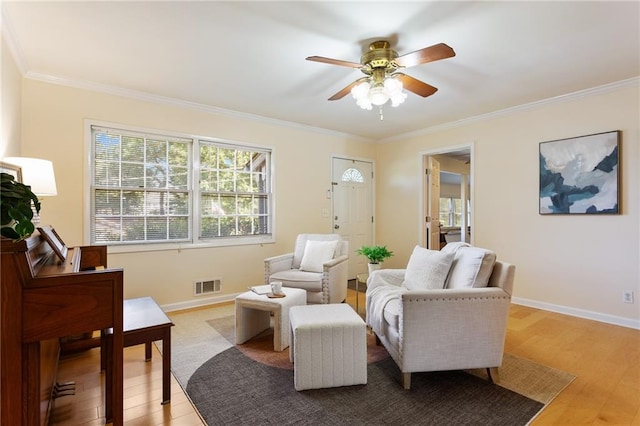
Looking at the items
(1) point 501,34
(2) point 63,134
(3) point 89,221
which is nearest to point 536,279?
(1) point 501,34

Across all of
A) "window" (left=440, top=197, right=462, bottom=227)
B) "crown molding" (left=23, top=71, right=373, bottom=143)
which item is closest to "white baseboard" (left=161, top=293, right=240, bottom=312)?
"crown molding" (left=23, top=71, right=373, bottom=143)

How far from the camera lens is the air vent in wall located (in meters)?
3.82

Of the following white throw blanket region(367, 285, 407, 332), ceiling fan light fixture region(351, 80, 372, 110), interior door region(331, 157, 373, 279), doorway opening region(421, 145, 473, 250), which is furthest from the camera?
interior door region(331, 157, 373, 279)

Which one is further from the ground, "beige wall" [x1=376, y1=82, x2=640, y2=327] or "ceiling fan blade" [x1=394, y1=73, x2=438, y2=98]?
"ceiling fan blade" [x1=394, y1=73, x2=438, y2=98]

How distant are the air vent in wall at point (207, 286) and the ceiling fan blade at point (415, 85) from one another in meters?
3.11

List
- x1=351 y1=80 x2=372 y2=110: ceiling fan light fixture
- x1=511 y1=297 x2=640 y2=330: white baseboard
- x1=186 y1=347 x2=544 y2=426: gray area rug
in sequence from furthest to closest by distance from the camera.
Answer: x1=511 y1=297 x2=640 y2=330: white baseboard, x1=351 y1=80 x2=372 y2=110: ceiling fan light fixture, x1=186 y1=347 x2=544 y2=426: gray area rug

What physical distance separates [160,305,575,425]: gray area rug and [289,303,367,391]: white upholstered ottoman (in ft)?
0.21

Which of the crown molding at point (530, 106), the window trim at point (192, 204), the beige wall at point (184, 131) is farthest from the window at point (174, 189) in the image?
the crown molding at point (530, 106)

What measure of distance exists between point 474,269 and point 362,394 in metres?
1.09

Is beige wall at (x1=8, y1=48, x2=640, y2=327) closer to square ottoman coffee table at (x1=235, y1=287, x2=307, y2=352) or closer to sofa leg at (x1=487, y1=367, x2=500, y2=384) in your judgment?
square ottoman coffee table at (x1=235, y1=287, x2=307, y2=352)

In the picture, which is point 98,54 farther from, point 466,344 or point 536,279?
point 536,279

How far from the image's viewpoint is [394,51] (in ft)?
7.99

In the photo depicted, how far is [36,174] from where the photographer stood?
2.21 metres

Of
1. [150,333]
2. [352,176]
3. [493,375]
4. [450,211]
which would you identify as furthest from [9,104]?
[450,211]
